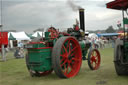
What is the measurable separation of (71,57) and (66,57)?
1.07 feet

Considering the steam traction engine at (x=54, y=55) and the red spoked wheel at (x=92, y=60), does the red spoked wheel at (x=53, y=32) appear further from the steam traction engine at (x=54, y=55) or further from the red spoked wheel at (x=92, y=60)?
the red spoked wheel at (x=92, y=60)

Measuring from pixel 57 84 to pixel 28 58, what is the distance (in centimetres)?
126

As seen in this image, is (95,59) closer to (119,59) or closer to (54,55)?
(119,59)

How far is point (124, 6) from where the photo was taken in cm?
479

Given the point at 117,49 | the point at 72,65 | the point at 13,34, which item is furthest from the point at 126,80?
the point at 13,34

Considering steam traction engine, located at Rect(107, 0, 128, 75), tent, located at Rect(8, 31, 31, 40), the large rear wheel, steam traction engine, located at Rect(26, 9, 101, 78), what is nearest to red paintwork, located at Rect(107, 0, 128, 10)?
steam traction engine, located at Rect(107, 0, 128, 75)

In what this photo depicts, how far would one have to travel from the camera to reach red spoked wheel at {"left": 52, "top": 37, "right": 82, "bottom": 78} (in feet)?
15.1

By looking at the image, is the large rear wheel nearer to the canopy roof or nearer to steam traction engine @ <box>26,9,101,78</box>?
steam traction engine @ <box>26,9,101,78</box>

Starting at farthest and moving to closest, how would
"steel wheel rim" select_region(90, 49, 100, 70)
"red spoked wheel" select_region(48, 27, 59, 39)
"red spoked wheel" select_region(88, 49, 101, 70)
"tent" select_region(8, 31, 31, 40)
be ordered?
"tent" select_region(8, 31, 31, 40)
"steel wheel rim" select_region(90, 49, 100, 70)
"red spoked wheel" select_region(88, 49, 101, 70)
"red spoked wheel" select_region(48, 27, 59, 39)

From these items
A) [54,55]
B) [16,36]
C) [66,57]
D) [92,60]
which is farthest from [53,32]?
[16,36]

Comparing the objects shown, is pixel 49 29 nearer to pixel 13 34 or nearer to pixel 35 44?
pixel 35 44

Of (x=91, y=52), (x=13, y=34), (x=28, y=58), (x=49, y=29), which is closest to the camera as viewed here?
(x=28, y=58)

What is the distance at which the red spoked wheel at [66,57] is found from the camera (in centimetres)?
462

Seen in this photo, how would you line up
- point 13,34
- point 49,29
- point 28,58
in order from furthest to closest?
point 13,34
point 49,29
point 28,58
